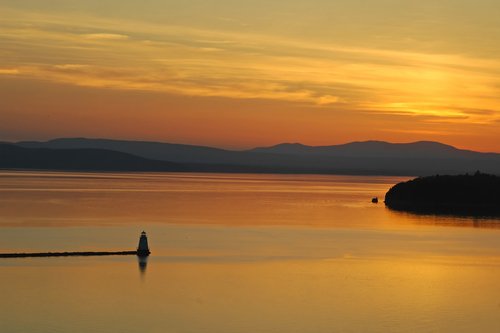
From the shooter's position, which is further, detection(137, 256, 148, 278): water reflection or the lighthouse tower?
the lighthouse tower

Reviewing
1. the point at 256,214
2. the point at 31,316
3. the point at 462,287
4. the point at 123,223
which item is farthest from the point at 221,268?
the point at 256,214

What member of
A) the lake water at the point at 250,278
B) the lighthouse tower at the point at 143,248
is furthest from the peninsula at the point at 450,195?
the lighthouse tower at the point at 143,248

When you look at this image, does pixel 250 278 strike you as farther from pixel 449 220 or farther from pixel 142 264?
pixel 449 220

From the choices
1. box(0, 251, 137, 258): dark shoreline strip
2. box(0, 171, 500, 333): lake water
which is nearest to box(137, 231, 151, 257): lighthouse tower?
box(0, 171, 500, 333): lake water

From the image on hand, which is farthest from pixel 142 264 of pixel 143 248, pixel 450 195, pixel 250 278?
pixel 450 195

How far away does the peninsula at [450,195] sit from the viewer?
88688mm

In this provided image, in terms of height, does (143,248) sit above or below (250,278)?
above

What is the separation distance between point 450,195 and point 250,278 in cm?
6264

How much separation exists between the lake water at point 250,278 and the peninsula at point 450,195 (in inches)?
1120

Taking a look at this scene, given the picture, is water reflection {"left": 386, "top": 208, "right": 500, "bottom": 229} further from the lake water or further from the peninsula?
the peninsula

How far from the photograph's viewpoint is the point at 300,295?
94.1 ft

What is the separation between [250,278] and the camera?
3275cm

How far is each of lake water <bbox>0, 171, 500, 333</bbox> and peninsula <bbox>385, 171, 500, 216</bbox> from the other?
2844 centimetres

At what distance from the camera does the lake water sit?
80.3 feet
